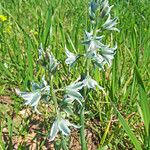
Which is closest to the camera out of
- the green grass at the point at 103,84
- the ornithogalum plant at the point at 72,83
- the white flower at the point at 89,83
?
the ornithogalum plant at the point at 72,83

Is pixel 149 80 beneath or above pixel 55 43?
beneath

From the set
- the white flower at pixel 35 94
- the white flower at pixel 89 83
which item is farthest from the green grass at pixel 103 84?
the white flower at pixel 35 94

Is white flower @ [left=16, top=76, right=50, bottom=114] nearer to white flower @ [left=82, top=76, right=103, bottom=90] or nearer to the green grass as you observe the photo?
white flower @ [left=82, top=76, right=103, bottom=90]

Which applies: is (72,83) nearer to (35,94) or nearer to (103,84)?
(35,94)

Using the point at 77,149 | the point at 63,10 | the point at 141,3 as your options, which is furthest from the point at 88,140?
the point at 141,3

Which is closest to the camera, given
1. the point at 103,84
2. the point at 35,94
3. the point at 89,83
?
the point at 35,94

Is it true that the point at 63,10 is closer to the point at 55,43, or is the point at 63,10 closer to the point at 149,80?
the point at 55,43

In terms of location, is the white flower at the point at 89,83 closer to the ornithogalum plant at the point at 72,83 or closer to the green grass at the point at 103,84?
the ornithogalum plant at the point at 72,83

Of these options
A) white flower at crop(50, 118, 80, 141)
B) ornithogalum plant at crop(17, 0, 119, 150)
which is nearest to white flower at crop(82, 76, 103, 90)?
ornithogalum plant at crop(17, 0, 119, 150)

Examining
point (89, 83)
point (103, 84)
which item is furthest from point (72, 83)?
point (103, 84)

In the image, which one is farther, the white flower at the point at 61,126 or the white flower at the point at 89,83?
the white flower at the point at 89,83

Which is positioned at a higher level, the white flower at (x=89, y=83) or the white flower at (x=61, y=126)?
the white flower at (x=89, y=83)
